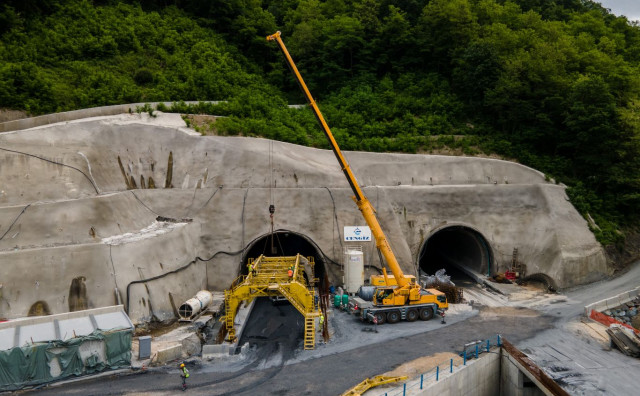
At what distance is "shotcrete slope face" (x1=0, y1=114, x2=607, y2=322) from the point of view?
22500mm

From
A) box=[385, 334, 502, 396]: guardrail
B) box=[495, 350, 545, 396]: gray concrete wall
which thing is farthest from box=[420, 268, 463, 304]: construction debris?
box=[495, 350, 545, 396]: gray concrete wall

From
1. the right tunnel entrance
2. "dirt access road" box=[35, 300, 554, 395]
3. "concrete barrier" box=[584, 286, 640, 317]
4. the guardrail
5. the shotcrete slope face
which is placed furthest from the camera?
the right tunnel entrance

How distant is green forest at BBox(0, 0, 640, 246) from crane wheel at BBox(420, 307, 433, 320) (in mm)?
15055

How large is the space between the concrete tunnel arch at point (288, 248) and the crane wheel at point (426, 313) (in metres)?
7.41

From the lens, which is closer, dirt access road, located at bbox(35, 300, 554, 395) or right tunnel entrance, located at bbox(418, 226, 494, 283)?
dirt access road, located at bbox(35, 300, 554, 395)

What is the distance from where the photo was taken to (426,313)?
80.3 feet

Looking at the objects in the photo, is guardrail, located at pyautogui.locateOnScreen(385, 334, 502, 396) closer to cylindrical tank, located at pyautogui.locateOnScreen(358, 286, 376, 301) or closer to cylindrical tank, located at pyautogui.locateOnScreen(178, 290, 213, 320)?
cylindrical tank, located at pyautogui.locateOnScreen(358, 286, 376, 301)

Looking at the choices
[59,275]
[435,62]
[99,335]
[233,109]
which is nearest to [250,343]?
[99,335]

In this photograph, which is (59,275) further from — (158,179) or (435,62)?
(435,62)

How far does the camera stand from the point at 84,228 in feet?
74.1

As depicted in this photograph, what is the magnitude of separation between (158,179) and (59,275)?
1075 cm

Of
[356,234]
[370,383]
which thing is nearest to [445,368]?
[370,383]

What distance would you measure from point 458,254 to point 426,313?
1427 centimetres

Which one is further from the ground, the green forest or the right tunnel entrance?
the green forest
